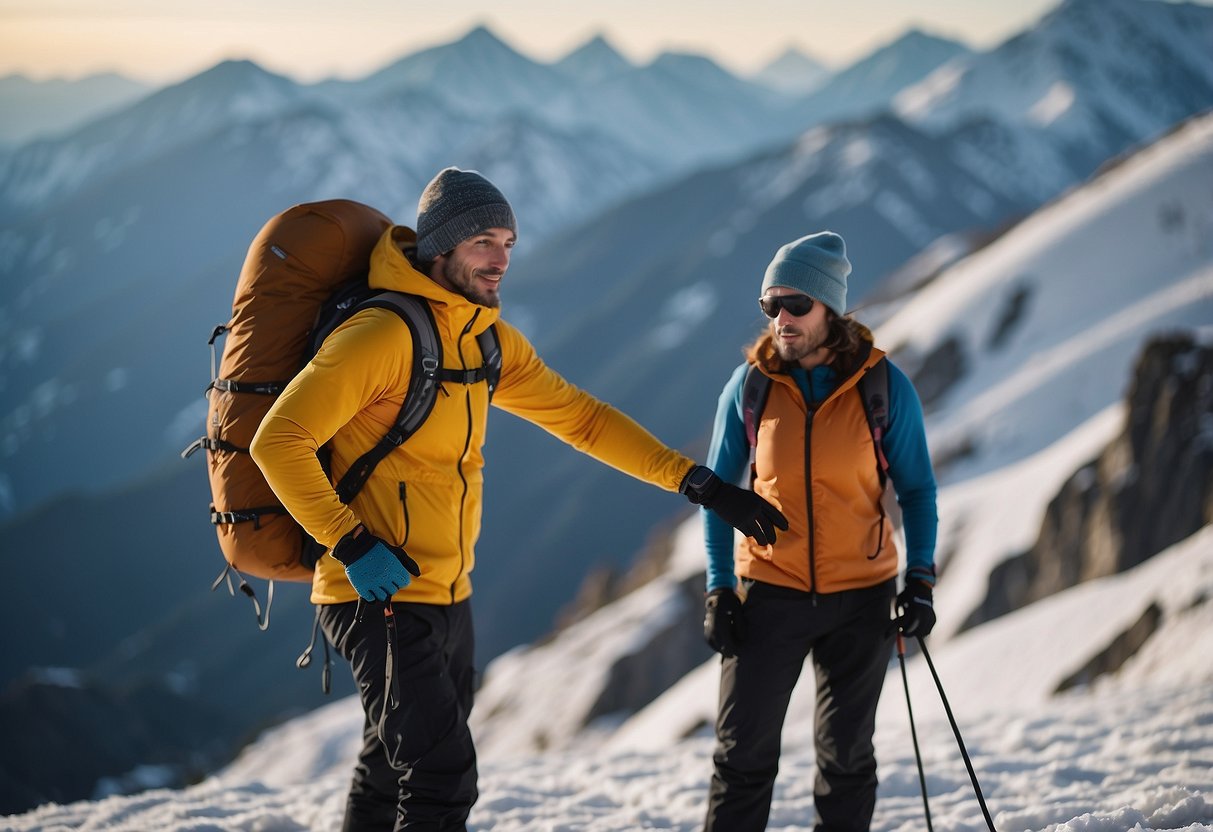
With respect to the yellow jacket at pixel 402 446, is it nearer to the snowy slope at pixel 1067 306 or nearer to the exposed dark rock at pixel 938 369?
the snowy slope at pixel 1067 306

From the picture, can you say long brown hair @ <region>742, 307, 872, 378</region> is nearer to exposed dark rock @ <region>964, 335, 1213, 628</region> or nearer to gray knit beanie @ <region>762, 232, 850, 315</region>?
gray knit beanie @ <region>762, 232, 850, 315</region>

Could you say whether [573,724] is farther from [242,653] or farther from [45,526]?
[45,526]

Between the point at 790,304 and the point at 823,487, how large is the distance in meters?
0.99

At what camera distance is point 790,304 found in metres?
5.25

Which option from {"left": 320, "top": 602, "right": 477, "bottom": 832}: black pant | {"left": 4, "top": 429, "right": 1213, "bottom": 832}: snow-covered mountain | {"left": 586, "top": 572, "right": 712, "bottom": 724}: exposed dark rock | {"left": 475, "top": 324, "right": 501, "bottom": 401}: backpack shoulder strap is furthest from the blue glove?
{"left": 586, "top": 572, "right": 712, "bottom": 724}: exposed dark rock

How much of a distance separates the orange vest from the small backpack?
1.58 m

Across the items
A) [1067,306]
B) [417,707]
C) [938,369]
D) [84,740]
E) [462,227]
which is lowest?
[417,707]

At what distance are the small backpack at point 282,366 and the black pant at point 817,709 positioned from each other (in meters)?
2.04

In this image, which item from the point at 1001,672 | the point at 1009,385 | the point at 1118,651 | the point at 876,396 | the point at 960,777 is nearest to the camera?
the point at 876,396

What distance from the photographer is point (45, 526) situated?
176375 millimetres

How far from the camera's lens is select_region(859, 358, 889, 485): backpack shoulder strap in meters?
5.15

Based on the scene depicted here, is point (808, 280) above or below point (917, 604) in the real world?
above

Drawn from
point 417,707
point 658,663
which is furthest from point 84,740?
point 417,707

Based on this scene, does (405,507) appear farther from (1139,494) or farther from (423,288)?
(1139,494)
